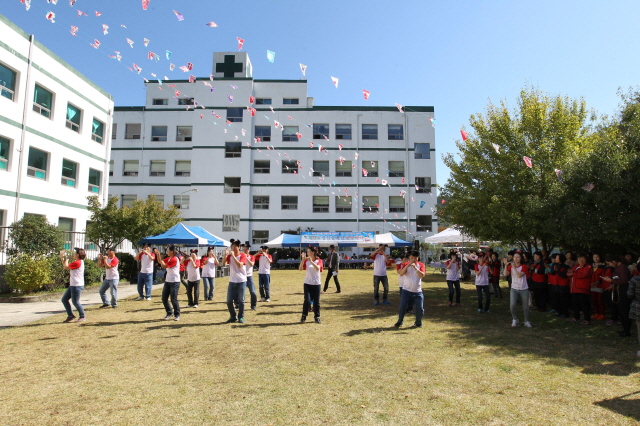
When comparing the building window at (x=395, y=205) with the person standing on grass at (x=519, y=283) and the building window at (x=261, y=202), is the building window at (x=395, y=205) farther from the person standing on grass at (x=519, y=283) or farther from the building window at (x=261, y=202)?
the person standing on grass at (x=519, y=283)

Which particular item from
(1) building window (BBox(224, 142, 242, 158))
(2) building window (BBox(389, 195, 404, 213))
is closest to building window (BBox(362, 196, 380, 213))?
(2) building window (BBox(389, 195, 404, 213))

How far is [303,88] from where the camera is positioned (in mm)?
40938

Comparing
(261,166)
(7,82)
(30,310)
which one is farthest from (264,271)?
(261,166)

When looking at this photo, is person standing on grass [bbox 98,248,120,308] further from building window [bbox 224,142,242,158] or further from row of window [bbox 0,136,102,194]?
building window [bbox 224,142,242,158]

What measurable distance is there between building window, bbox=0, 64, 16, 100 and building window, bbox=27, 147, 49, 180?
7.98ft

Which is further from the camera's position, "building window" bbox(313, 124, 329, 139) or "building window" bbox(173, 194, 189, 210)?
"building window" bbox(313, 124, 329, 139)

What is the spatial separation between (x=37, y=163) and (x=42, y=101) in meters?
2.91

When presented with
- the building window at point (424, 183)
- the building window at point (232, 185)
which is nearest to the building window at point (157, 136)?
the building window at point (232, 185)

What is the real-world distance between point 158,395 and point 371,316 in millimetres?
6512

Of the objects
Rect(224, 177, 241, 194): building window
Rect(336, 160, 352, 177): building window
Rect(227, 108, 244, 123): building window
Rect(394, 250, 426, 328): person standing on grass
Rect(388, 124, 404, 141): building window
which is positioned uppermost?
Rect(227, 108, 244, 123): building window

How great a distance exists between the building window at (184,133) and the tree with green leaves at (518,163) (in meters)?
30.4

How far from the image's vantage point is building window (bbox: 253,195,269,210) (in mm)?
39469

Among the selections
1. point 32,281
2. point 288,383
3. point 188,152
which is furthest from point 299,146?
point 288,383

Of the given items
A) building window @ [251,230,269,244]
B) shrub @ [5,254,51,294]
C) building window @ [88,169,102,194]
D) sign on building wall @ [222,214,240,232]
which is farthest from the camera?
building window @ [251,230,269,244]
